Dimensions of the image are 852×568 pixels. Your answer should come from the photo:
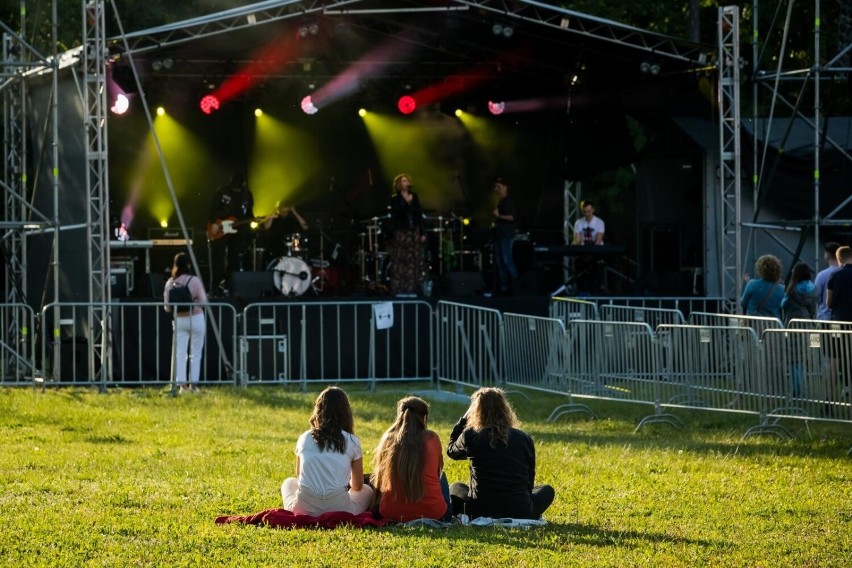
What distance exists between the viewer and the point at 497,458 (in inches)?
333

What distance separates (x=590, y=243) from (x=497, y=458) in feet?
46.9

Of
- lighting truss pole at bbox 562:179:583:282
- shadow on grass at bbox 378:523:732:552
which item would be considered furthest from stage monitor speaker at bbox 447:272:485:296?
shadow on grass at bbox 378:523:732:552

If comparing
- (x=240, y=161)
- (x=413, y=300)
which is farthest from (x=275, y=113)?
(x=413, y=300)

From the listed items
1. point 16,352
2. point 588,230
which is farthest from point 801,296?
point 16,352

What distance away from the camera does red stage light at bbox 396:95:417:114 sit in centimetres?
2530

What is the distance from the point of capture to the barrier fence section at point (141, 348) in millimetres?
17453

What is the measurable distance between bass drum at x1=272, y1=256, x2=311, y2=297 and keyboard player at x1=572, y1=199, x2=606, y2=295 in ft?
15.1

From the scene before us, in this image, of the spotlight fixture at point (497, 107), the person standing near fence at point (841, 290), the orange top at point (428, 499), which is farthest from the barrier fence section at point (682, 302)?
A: the orange top at point (428, 499)

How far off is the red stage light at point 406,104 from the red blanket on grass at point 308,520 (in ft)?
57.2

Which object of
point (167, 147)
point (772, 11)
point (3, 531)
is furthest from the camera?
point (772, 11)

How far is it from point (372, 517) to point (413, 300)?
30.9ft

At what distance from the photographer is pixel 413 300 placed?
17922 millimetres

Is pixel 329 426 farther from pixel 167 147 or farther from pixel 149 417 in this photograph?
pixel 167 147

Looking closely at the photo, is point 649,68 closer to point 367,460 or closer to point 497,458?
point 367,460
